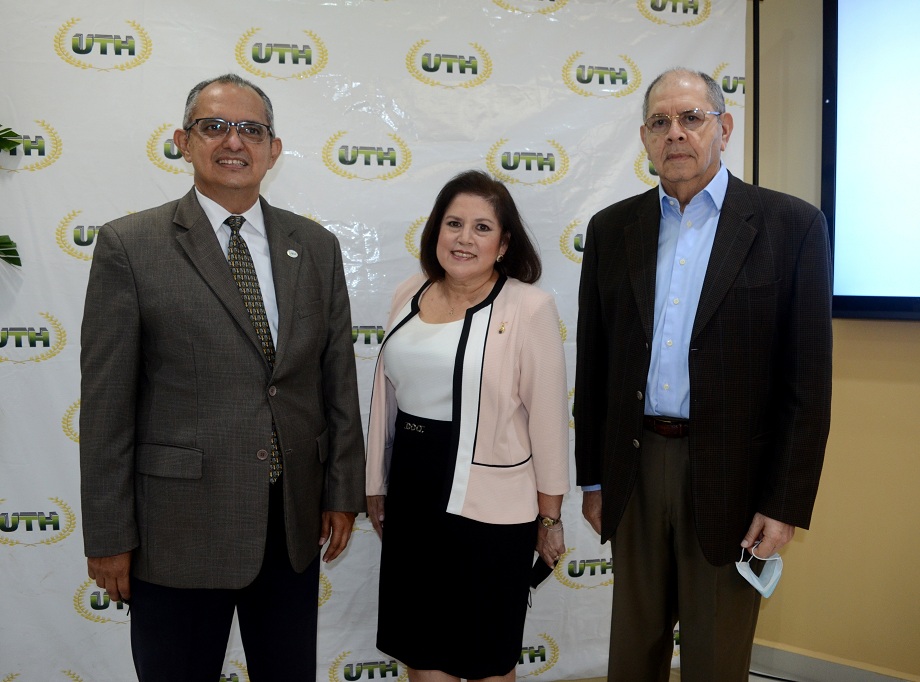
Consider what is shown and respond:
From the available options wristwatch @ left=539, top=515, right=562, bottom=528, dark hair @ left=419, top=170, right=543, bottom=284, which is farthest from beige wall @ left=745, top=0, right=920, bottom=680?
wristwatch @ left=539, top=515, right=562, bottom=528

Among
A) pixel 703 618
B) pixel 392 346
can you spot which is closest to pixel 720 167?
pixel 392 346

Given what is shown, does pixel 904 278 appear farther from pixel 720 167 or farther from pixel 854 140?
pixel 720 167

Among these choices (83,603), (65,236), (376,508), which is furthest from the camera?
(83,603)

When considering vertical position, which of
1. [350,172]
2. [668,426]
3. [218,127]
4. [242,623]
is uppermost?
[350,172]

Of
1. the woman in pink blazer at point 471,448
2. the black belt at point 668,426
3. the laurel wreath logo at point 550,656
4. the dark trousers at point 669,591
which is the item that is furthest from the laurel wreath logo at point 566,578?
the black belt at point 668,426

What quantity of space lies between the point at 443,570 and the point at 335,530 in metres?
0.35

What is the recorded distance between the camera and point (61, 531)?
2654 mm

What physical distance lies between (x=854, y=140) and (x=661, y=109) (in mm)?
1303

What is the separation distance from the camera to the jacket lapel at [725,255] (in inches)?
68.2

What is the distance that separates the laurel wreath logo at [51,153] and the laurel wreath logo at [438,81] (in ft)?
4.14

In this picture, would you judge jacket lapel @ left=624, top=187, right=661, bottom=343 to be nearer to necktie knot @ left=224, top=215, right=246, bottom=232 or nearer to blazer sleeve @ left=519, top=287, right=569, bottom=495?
blazer sleeve @ left=519, top=287, right=569, bottom=495

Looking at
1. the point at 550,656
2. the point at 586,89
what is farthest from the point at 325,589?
the point at 586,89

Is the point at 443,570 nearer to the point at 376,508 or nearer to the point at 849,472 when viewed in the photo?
the point at 376,508

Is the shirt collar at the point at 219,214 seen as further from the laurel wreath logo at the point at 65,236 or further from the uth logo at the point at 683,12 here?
the uth logo at the point at 683,12
